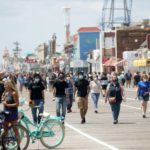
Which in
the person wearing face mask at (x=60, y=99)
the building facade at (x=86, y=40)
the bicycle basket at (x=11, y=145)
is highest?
the building facade at (x=86, y=40)

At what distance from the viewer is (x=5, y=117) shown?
1471cm

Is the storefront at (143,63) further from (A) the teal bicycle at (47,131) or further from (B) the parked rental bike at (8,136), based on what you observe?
(B) the parked rental bike at (8,136)

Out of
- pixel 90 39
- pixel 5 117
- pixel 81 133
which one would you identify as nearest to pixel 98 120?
pixel 81 133

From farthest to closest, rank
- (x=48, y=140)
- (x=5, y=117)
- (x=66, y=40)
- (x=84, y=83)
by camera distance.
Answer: (x=66, y=40), (x=84, y=83), (x=48, y=140), (x=5, y=117)

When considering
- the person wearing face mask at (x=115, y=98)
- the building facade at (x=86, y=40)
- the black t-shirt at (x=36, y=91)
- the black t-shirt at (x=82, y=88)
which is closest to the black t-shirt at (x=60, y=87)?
the black t-shirt at (x=82, y=88)

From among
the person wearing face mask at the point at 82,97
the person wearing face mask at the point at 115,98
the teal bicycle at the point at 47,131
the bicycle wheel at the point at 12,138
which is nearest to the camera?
the bicycle wheel at the point at 12,138

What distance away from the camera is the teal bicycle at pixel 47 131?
1571cm

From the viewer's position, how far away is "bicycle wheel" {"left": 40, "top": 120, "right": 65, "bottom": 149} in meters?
15.8

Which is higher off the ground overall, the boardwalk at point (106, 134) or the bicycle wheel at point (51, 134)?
the bicycle wheel at point (51, 134)

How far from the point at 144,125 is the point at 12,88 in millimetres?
8176

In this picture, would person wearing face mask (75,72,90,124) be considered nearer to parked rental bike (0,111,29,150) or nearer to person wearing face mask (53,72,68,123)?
person wearing face mask (53,72,68,123)

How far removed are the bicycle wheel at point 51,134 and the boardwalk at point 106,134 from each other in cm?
17

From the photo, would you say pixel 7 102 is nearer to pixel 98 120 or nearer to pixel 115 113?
pixel 115 113

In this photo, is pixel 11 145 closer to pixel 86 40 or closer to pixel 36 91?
pixel 36 91
